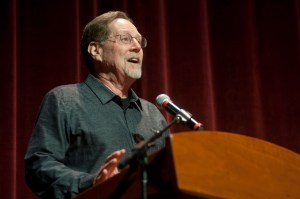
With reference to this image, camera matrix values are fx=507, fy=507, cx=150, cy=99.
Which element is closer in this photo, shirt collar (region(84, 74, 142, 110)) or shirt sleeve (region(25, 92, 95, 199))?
shirt sleeve (region(25, 92, 95, 199))

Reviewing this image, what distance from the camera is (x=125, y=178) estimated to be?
1097mm

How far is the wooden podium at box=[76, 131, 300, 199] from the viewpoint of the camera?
1007 mm

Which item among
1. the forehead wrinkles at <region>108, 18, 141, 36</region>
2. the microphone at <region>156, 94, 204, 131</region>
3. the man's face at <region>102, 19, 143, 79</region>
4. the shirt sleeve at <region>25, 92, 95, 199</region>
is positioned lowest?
the shirt sleeve at <region>25, 92, 95, 199</region>

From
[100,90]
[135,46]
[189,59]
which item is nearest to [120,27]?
[135,46]

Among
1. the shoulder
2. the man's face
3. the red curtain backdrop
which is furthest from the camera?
the red curtain backdrop

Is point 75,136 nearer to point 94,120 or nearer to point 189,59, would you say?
point 94,120

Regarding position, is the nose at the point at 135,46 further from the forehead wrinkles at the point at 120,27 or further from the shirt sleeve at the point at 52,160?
the shirt sleeve at the point at 52,160

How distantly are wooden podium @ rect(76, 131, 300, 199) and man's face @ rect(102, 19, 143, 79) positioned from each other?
2.66ft

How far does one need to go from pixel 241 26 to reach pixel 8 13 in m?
1.19

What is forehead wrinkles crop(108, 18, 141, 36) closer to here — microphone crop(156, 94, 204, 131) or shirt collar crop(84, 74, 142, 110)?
shirt collar crop(84, 74, 142, 110)

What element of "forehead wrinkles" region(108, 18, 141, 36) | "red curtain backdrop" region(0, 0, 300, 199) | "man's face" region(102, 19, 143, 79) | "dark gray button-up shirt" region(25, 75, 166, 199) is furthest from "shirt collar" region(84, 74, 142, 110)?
"red curtain backdrop" region(0, 0, 300, 199)

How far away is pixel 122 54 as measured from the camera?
1951 mm

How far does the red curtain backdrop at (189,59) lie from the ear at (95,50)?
1.43ft

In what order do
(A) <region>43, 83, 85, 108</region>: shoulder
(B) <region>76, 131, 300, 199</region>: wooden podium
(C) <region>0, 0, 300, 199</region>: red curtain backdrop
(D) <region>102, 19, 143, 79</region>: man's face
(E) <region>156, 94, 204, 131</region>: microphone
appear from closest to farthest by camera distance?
(B) <region>76, 131, 300, 199</region>: wooden podium < (E) <region>156, 94, 204, 131</region>: microphone < (A) <region>43, 83, 85, 108</region>: shoulder < (D) <region>102, 19, 143, 79</region>: man's face < (C) <region>0, 0, 300, 199</region>: red curtain backdrop
